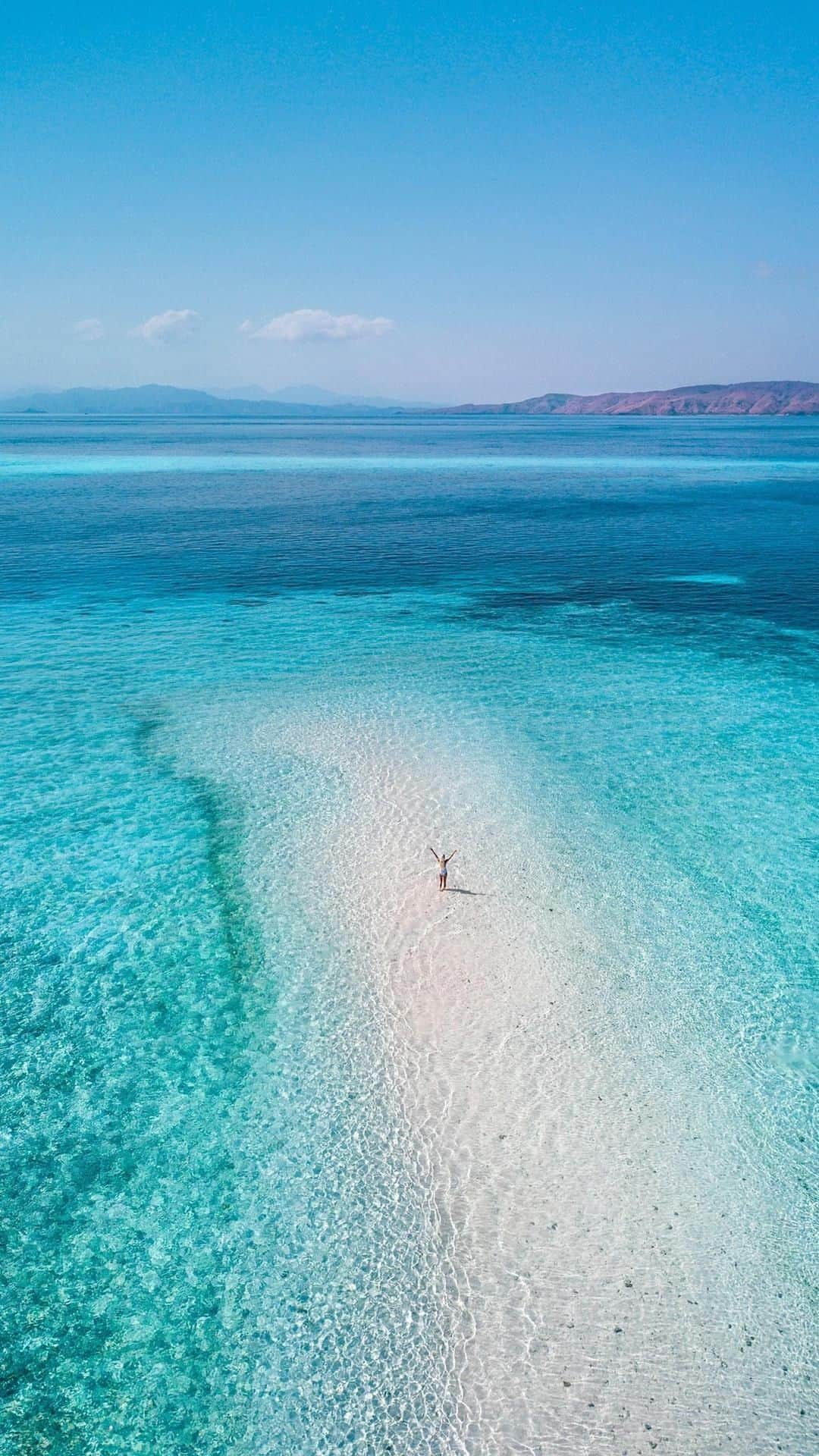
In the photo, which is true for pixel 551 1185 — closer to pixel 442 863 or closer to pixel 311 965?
pixel 311 965

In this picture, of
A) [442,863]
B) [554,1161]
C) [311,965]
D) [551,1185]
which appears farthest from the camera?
[442,863]

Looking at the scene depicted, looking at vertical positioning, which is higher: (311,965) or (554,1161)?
(311,965)

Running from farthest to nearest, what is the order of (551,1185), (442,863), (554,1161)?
(442,863), (554,1161), (551,1185)

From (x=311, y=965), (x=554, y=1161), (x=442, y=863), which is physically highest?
(x=442, y=863)

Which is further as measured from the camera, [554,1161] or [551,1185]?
[554,1161]

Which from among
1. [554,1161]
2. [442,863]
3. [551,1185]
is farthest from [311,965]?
[551,1185]

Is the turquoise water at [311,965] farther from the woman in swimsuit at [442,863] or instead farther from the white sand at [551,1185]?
the woman in swimsuit at [442,863]

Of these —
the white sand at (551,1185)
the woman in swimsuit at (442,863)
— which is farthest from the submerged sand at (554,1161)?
the woman in swimsuit at (442,863)
